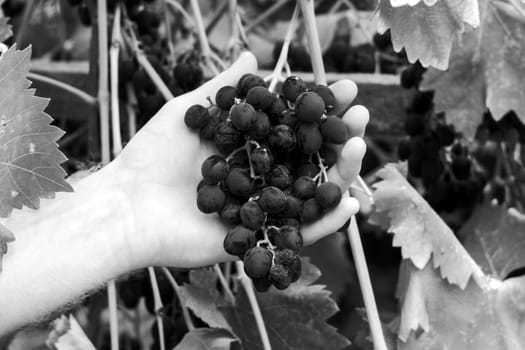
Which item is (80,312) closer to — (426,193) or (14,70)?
(426,193)

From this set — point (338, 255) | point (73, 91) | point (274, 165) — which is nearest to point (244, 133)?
point (274, 165)

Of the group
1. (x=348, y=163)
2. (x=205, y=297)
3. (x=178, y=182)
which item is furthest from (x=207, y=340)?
(x=348, y=163)

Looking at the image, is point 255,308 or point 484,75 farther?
point 484,75

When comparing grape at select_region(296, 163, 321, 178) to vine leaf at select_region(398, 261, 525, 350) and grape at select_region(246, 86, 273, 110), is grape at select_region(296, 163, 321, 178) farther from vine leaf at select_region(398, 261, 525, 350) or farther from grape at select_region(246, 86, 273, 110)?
vine leaf at select_region(398, 261, 525, 350)

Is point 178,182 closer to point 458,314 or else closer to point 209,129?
point 209,129

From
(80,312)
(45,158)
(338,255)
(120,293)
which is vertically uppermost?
(45,158)

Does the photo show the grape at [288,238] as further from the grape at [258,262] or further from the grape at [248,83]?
the grape at [248,83]
